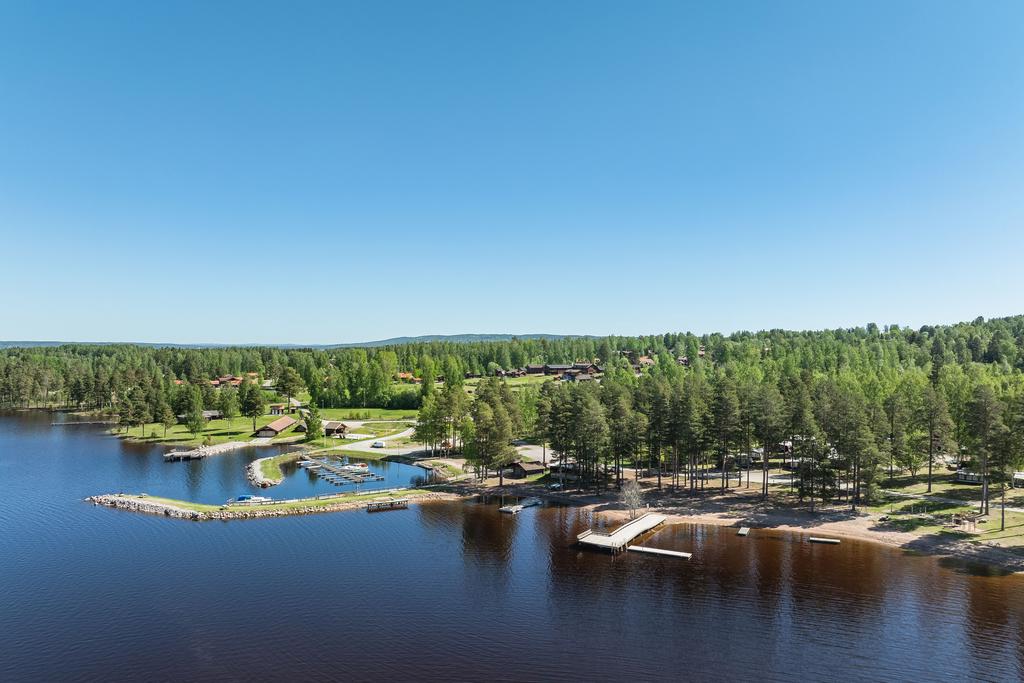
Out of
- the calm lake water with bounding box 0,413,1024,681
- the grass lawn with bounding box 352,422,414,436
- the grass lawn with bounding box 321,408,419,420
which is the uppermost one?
the grass lawn with bounding box 321,408,419,420

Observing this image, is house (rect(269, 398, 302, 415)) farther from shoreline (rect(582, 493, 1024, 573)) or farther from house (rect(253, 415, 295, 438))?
shoreline (rect(582, 493, 1024, 573))

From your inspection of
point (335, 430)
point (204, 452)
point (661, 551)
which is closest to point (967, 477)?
point (661, 551)

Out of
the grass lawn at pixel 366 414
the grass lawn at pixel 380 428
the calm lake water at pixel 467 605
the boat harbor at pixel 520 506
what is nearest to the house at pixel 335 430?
the grass lawn at pixel 380 428

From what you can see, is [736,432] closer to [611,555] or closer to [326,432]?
[611,555]

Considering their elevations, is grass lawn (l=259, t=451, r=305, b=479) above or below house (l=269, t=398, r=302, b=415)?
below

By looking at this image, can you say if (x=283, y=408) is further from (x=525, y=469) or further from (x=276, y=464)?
(x=525, y=469)

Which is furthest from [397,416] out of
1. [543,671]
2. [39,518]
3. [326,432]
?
[543,671]

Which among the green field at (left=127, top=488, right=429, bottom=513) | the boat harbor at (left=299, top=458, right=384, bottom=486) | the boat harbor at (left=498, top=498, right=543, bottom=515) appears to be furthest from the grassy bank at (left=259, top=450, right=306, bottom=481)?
the boat harbor at (left=498, top=498, right=543, bottom=515)
